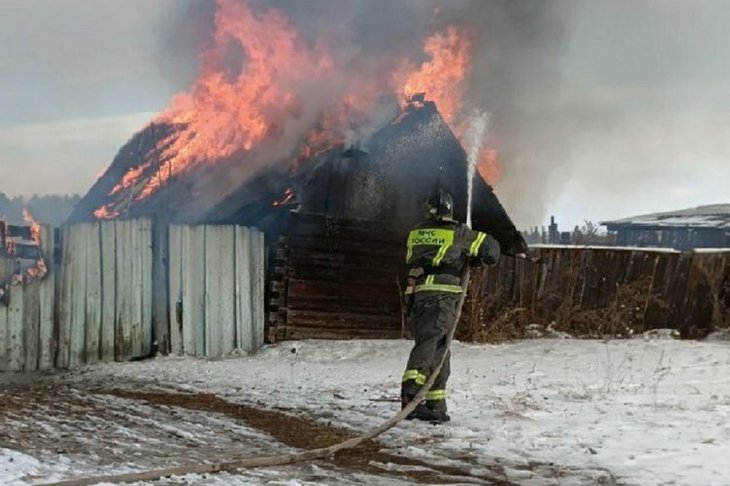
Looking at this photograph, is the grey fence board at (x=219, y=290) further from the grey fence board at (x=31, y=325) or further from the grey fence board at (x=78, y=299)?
the grey fence board at (x=31, y=325)

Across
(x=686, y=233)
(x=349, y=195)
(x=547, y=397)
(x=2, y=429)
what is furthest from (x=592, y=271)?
(x=686, y=233)

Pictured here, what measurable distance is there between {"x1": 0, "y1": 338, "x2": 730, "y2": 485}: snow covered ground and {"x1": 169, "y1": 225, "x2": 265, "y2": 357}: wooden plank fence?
486 mm

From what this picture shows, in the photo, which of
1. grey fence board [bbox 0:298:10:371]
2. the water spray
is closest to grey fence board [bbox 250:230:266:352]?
grey fence board [bbox 0:298:10:371]

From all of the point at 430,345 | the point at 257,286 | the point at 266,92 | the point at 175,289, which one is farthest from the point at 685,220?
the point at 430,345

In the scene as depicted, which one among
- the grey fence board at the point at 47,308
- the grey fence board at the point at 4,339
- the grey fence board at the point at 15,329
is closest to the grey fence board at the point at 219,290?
the grey fence board at the point at 47,308

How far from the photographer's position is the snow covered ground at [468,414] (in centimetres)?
546

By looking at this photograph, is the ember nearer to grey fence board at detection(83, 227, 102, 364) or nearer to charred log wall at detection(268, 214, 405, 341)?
charred log wall at detection(268, 214, 405, 341)

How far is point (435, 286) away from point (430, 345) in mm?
565

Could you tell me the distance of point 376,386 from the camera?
9.63 m

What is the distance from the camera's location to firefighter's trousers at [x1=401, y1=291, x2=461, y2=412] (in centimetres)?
730

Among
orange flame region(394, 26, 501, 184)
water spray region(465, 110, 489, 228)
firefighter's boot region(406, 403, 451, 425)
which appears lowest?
firefighter's boot region(406, 403, 451, 425)

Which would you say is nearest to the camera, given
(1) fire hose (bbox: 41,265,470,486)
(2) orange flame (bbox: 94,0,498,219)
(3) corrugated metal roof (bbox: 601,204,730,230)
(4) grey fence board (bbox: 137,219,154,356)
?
(1) fire hose (bbox: 41,265,470,486)

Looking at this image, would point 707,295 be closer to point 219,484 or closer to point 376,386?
point 376,386

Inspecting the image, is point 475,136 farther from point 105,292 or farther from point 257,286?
point 105,292
